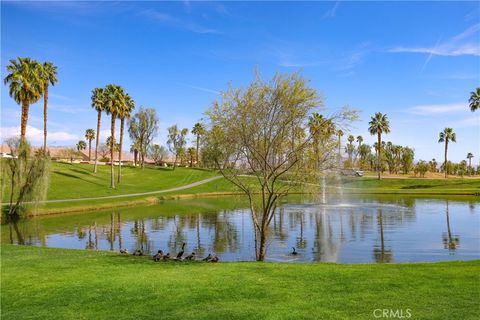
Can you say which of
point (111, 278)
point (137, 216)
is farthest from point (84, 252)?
point (137, 216)

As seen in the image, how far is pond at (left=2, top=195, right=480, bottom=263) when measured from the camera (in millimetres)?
27625

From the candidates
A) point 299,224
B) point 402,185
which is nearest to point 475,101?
point 402,185

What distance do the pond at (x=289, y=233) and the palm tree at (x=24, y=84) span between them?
17620mm

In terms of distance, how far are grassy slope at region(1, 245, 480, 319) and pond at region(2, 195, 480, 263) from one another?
8.90m

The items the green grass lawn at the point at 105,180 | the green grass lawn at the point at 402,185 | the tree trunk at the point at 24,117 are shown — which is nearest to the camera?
the tree trunk at the point at 24,117

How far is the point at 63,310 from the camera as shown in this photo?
41.4ft

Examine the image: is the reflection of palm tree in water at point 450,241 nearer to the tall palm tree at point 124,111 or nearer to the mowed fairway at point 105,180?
the mowed fairway at point 105,180

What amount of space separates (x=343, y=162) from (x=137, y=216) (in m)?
34.1

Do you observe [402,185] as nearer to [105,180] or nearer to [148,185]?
[148,185]

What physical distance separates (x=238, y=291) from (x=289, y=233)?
2297 centimetres

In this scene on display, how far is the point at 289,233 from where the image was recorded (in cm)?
3619

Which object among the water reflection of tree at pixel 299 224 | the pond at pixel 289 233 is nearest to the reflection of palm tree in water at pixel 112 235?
the pond at pixel 289 233

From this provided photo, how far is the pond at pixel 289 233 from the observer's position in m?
Result: 27.6

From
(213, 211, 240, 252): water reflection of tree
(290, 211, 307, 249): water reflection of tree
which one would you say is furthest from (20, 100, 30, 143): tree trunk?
(290, 211, 307, 249): water reflection of tree
